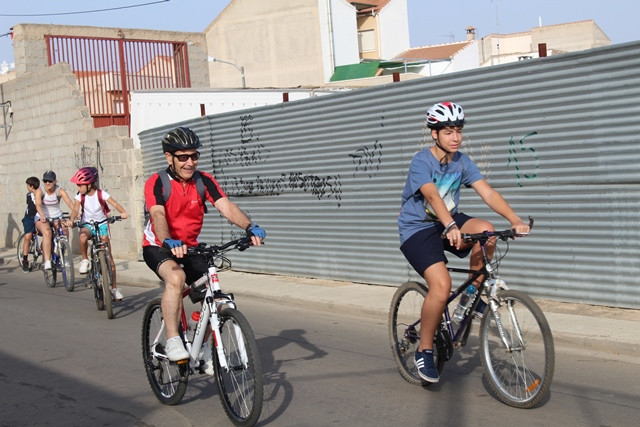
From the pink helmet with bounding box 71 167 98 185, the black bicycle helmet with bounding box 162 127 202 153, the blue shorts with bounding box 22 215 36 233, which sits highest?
the black bicycle helmet with bounding box 162 127 202 153

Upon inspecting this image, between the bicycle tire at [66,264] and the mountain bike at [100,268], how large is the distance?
1.87 metres

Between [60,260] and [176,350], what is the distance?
9.36 m

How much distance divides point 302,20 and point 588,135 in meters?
49.0

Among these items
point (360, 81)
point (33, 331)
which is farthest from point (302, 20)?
point (33, 331)

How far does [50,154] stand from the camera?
76.5 ft

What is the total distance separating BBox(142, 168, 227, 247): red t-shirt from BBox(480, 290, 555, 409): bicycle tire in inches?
89.3

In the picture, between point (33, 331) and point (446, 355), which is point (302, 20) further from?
point (446, 355)

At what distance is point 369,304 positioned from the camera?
1070cm

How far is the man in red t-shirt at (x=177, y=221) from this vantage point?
6.36 metres

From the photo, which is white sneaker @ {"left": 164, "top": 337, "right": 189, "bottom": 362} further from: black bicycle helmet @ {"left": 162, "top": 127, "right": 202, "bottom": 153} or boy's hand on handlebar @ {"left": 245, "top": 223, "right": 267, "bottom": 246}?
black bicycle helmet @ {"left": 162, "top": 127, "right": 202, "bottom": 153}

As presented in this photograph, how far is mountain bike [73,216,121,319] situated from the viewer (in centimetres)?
1152

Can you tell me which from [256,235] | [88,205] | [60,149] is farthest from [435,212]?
[60,149]

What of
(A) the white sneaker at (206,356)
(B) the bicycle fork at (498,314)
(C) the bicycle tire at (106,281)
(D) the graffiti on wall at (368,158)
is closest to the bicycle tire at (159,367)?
(A) the white sneaker at (206,356)

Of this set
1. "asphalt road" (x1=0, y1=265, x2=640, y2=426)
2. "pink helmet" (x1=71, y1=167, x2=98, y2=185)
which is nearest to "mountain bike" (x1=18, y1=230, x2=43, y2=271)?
"pink helmet" (x1=71, y1=167, x2=98, y2=185)
